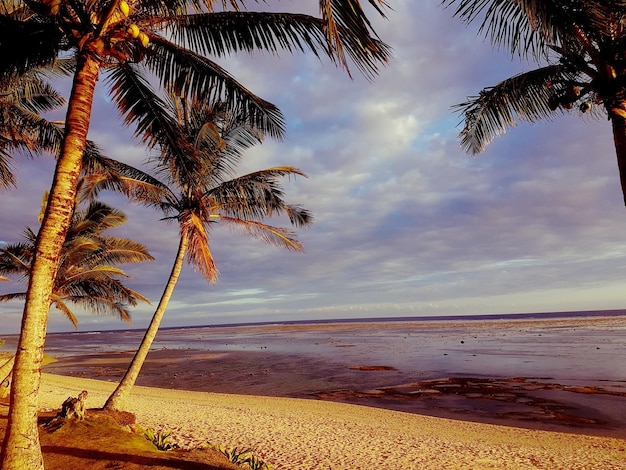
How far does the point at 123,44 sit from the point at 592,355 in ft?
88.3

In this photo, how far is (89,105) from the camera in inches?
196

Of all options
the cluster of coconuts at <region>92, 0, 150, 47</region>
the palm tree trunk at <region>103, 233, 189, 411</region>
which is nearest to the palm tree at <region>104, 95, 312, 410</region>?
the palm tree trunk at <region>103, 233, 189, 411</region>

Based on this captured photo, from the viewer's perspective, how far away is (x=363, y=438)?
351 inches

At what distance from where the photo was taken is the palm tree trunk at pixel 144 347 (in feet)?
31.3

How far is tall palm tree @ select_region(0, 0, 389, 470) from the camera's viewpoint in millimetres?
4199

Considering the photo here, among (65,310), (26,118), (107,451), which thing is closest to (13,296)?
(65,310)

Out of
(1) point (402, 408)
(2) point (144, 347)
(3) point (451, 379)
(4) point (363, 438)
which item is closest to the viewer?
(4) point (363, 438)

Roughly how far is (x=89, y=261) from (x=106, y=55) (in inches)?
476

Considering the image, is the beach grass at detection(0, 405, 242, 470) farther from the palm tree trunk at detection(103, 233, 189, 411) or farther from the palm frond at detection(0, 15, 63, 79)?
the palm frond at detection(0, 15, 63, 79)

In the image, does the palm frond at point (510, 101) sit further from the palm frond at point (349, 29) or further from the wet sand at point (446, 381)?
the wet sand at point (446, 381)

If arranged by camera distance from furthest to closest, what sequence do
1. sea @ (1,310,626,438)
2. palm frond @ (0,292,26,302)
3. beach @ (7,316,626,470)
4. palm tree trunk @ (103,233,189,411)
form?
palm frond @ (0,292,26,302) → sea @ (1,310,626,438) → palm tree trunk @ (103,233,189,411) → beach @ (7,316,626,470)

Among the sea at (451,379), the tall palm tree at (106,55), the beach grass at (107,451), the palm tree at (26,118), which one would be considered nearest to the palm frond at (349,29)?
the tall palm tree at (106,55)

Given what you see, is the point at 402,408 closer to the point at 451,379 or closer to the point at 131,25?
the point at 451,379

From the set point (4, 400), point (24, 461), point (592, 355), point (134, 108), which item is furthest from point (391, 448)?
point (592, 355)
